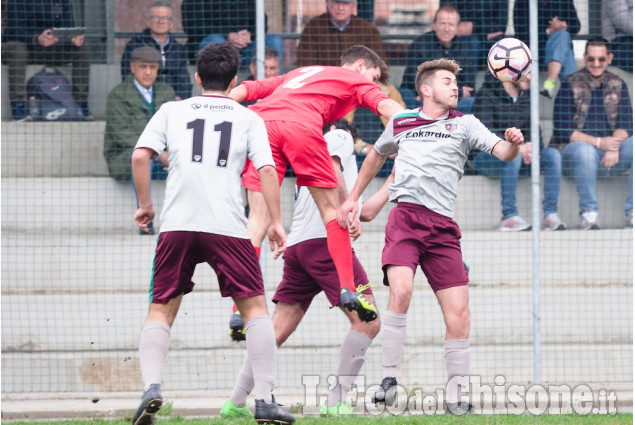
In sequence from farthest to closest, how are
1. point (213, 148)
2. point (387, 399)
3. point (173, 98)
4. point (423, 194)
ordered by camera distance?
point (173, 98) → point (423, 194) → point (387, 399) → point (213, 148)

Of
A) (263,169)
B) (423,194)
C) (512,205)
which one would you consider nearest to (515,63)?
(423,194)

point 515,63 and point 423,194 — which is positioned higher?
point 515,63

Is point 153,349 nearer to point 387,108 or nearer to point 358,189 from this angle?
point 358,189

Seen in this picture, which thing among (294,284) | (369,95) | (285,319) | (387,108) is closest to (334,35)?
(369,95)

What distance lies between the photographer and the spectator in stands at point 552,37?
10.0 metres

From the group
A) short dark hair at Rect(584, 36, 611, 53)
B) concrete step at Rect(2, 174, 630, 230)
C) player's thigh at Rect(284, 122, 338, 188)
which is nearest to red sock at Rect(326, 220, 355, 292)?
player's thigh at Rect(284, 122, 338, 188)

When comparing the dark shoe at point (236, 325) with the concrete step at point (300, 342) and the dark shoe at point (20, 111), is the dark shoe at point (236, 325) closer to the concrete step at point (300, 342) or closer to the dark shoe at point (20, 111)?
the concrete step at point (300, 342)

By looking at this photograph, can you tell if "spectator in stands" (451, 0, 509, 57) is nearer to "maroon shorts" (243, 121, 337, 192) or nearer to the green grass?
"maroon shorts" (243, 121, 337, 192)

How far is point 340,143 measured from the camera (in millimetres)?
7047

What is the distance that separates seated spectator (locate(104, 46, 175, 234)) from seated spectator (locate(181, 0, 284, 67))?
0.46 meters

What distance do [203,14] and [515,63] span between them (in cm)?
420

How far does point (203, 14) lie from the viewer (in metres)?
9.88

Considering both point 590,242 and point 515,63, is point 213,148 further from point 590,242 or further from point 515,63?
point 590,242

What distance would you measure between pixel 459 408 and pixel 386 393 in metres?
0.53
